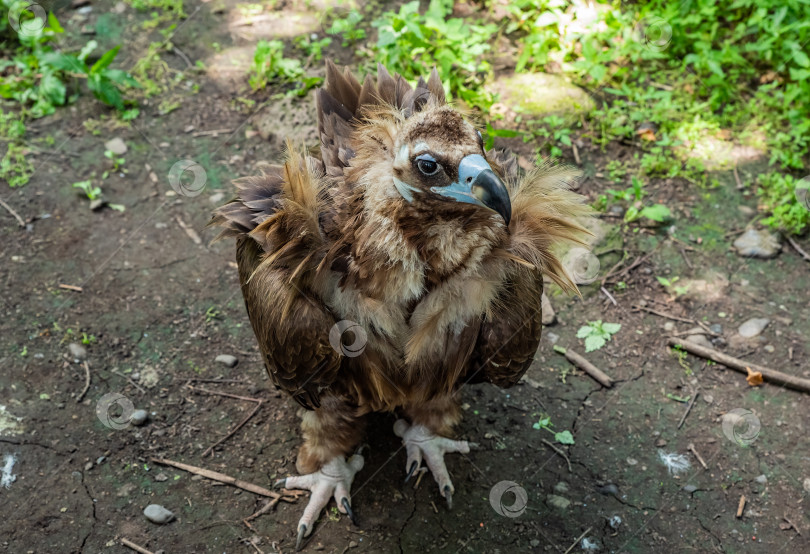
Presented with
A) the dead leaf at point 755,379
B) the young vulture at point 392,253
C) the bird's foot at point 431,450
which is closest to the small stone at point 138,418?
the young vulture at point 392,253

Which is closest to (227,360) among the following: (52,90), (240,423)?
(240,423)

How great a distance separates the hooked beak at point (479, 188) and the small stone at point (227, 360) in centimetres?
217

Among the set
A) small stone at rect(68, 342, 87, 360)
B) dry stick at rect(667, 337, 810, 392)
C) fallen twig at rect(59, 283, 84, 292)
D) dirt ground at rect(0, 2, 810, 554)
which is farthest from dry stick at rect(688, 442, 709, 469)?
fallen twig at rect(59, 283, 84, 292)

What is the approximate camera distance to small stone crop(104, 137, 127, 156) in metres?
5.48

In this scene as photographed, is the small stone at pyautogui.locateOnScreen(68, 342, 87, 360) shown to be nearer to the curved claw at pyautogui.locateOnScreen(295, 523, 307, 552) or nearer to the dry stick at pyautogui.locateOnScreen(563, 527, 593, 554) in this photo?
the curved claw at pyautogui.locateOnScreen(295, 523, 307, 552)

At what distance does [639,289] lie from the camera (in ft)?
15.5

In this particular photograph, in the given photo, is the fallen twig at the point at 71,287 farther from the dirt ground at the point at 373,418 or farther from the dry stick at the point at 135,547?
the dry stick at the point at 135,547

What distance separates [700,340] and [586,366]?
0.78 m

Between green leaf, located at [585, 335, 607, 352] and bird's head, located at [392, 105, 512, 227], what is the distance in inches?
78.4

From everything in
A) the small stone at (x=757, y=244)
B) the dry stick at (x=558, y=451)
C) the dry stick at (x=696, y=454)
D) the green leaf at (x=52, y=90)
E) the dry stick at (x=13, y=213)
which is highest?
the green leaf at (x=52, y=90)

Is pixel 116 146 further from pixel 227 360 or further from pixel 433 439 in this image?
pixel 433 439

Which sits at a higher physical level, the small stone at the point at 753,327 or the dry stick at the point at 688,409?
the small stone at the point at 753,327

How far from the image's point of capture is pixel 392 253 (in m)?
2.77

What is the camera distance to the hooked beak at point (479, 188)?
2.46 metres
